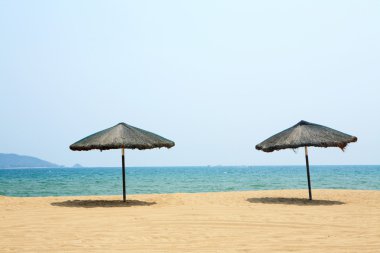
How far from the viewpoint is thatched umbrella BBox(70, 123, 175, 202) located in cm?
1118

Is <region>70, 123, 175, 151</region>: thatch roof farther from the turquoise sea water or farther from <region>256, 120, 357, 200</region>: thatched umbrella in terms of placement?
the turquoise sea water

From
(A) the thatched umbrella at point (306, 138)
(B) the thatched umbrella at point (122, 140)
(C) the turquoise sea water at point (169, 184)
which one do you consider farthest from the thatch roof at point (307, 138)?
(C) the turquoise sea water at point (169, 184)

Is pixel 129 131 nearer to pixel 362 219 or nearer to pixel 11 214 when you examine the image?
pixel 11 214

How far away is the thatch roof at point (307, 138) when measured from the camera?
1153 cm

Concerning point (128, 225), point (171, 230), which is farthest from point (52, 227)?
point (171, 230)

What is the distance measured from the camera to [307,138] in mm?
11641

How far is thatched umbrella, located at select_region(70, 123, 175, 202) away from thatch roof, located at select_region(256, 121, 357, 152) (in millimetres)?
3160

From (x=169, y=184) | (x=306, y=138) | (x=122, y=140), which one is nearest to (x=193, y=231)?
(x=122, y=140)

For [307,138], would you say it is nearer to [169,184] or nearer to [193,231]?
[193,231]

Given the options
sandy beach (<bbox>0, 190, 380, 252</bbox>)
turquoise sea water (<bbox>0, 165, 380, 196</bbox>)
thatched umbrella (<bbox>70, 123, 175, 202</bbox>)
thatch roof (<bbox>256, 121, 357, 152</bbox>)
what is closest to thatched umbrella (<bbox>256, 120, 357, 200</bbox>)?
thatch roof (<bbox>256, 121, 357, 152</bbox>)

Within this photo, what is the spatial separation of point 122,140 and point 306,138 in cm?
537

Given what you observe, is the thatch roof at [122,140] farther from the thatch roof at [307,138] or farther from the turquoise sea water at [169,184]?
the turquoise sea water at [169,184]

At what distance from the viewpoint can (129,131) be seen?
463 inches

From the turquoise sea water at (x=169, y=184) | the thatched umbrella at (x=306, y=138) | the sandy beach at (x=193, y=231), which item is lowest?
the turquoise sea water at (x=169, y=184)
